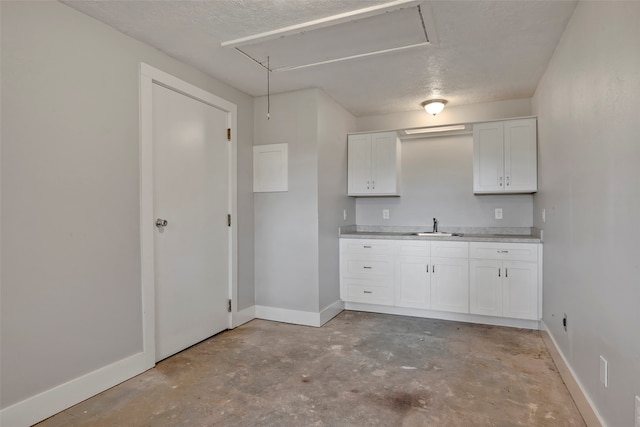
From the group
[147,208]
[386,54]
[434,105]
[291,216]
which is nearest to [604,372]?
[386,54]

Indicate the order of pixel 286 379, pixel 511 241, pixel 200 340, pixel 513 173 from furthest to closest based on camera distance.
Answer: pixel 513 173 → pixel 511 241 → pixel 200 340 → pixel 286 379

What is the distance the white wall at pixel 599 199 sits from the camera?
1.38 m

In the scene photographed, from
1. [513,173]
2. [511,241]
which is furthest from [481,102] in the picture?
[511,241]

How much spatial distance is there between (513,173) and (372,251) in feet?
5.48

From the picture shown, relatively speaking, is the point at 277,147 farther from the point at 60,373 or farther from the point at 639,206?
the point at 639,206

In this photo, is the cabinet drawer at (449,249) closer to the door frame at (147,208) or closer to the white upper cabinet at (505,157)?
the white upper cabinet at (505,157)

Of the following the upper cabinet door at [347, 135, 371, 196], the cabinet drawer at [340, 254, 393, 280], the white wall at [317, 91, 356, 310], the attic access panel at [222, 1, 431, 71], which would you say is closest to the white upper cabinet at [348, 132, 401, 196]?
the upper cabinet door at [347, 135, 371, 196]

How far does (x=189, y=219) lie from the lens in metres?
2.99

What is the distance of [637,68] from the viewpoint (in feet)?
4.38

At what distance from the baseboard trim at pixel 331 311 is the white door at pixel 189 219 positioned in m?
0.96

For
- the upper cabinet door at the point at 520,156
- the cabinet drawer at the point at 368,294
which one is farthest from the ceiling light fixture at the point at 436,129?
the cabinet drawer at the point at 368,294

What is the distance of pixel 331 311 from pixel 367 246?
0.82 m

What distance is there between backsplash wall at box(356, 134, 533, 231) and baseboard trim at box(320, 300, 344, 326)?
120cm

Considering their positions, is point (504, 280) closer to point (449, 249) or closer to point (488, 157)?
point (449, 249)
